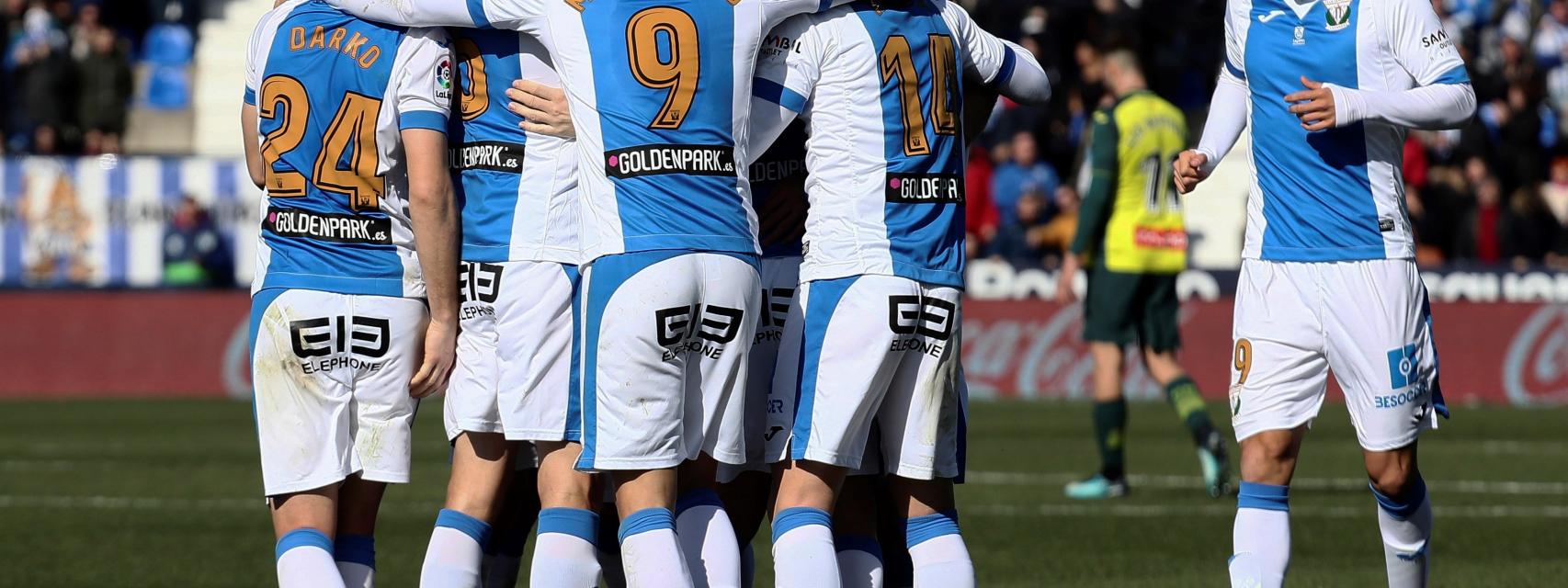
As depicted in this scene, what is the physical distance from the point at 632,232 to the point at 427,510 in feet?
20.1

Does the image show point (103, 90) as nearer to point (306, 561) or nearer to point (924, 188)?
point (306, 561)

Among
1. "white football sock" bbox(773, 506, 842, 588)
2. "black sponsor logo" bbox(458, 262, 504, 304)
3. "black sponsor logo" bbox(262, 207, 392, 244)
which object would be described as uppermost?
"black sponsor logo" bbox(262, 207, 392, 244)

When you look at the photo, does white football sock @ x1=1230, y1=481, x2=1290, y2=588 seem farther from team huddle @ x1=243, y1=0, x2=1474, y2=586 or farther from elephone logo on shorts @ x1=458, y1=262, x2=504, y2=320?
elephone logo on shorts @ x1=458, y1=262, x2=504, y2=320

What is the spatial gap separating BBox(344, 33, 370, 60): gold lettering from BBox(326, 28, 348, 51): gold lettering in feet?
0.07

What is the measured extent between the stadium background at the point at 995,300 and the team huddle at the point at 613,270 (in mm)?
3440

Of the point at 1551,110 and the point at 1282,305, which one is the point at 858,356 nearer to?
the point at 1282,305

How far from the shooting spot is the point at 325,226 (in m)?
5.83

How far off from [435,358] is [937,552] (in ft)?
5.13

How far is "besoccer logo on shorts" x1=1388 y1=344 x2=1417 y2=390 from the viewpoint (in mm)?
6418

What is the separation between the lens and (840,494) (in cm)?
634

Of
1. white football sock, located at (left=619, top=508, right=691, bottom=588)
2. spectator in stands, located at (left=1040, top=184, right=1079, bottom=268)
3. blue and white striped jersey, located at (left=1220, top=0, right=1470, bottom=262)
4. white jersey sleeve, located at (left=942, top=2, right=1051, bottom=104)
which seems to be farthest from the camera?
spectator in stands, located at (left=1040, top=184, right=1079, bottom=268)

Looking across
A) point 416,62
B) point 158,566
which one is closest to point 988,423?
point 158,566

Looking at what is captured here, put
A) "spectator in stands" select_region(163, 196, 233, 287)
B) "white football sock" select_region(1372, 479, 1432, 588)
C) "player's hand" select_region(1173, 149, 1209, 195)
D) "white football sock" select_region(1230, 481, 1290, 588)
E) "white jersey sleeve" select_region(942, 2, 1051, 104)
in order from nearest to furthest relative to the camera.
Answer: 1. "white jersey sleeve" select_region(942, 2, 1051, 104)
2. "white football sock" select_region(1230, 481, 1290, 588)
3. "white football sock" select_region(1372, 479, 1432, 588)
4. "player's hand" select_region(1173, 149, 1209, 195)
5. "spectator in stands" select_region(163, 196, 233, 287)

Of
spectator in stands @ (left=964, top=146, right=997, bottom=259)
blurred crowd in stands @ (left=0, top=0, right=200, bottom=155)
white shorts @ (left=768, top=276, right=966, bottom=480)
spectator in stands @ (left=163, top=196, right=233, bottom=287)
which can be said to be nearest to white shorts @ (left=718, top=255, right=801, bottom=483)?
white shorts @ (left=768, top=276, right=966, bottom=480)
